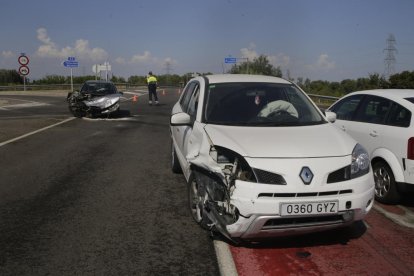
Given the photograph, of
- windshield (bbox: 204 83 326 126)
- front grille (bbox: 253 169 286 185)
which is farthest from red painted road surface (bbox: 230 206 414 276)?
windshield (bbox: 204 83 326 126)

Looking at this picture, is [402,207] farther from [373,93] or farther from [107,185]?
[107,185]

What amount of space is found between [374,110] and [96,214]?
4.23 metres

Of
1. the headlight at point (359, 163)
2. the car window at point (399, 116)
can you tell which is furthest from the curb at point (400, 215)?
the headlight at point (359, 163)

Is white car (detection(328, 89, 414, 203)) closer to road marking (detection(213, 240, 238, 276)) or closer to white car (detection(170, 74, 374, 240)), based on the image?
white car (detection(170, 74, 374, 240))

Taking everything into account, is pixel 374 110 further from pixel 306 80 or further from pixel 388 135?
pixel 306 80

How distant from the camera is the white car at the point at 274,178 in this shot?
4.08m

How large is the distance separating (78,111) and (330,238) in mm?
15019

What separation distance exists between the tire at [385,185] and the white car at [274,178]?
134 centimetres

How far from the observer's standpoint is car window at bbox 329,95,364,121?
714 cm

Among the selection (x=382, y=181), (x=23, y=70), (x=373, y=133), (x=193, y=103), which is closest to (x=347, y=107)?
(x=373, y=133)

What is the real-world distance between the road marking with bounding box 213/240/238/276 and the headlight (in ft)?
4.72

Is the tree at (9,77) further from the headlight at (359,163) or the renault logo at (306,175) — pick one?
the renault logo at (306,175)

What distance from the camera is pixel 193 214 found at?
5289 millimetres

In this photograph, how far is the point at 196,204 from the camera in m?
5.14
